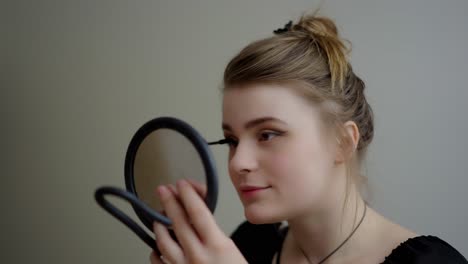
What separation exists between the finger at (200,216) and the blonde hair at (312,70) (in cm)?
23

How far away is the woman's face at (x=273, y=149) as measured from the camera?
56 centimetres

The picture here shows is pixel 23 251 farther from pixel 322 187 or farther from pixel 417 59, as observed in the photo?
pixel 417 59

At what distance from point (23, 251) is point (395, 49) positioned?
1.28 m

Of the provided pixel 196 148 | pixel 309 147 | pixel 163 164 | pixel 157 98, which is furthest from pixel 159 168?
pixel 157 98

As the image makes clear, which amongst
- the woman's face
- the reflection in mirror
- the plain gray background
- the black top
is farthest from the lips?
the plain gray background

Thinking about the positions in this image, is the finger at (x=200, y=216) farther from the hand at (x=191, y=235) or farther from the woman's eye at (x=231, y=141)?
the woman's eye at (x=231, y=141)

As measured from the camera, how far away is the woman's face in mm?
565

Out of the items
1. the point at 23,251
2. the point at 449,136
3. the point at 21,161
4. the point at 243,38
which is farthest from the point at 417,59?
the point at 23,251

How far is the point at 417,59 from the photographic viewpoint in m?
0.92

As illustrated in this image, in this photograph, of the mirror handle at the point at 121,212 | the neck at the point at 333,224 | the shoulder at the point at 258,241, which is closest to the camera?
the mirror handle at the point at 121,212

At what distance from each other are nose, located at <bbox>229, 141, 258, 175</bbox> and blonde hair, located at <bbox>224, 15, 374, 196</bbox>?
0.10 metres

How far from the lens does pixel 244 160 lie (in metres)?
0.56

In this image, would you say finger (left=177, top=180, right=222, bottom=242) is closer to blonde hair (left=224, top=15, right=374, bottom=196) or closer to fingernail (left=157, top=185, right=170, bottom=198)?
fingernail (left=157, top=185, right=170, bottom=198)

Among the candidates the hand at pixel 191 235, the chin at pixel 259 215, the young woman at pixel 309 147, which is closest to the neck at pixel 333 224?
the young woman at pixel 309 147
